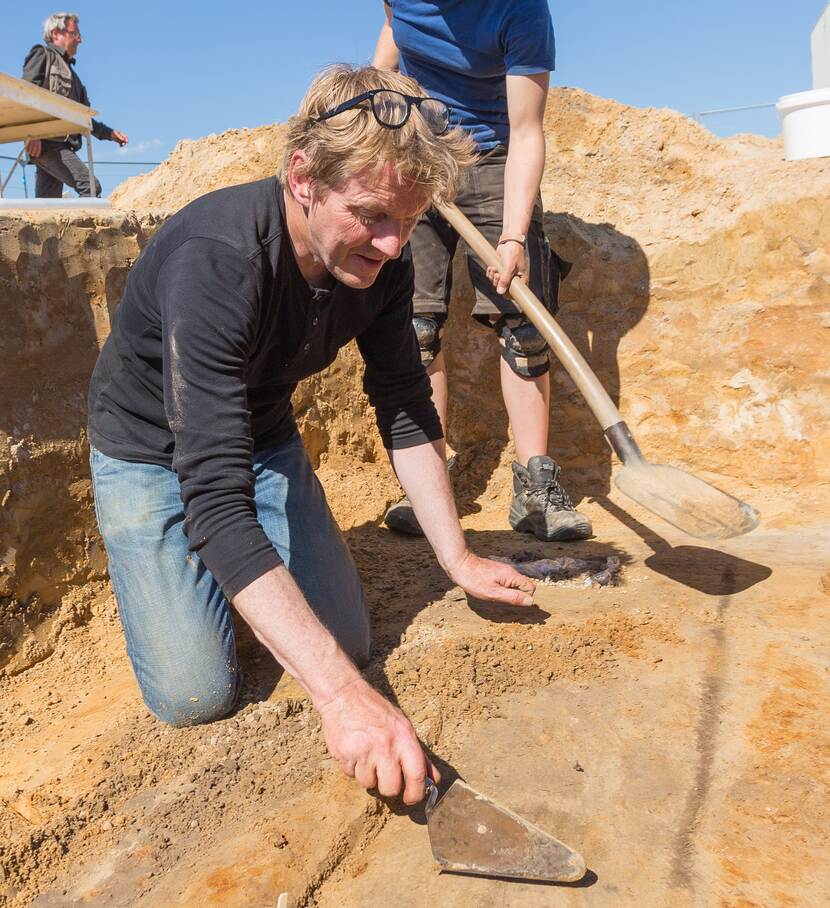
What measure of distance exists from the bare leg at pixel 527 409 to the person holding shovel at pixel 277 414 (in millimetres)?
839

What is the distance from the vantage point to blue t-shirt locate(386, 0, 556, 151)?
2.65 metres

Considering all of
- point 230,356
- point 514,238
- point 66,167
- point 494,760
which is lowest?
point 494,760

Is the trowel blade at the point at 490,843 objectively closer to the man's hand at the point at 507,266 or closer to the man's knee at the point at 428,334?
the man's hand at the point at 507,266

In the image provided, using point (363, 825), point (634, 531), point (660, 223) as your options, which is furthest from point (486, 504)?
point (363, 825)

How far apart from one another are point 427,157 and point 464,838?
1211mm

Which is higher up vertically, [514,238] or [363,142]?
[363,142]

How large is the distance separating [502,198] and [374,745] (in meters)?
2.07

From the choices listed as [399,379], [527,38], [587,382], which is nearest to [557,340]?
[587,382]

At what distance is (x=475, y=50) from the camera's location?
9.03ft

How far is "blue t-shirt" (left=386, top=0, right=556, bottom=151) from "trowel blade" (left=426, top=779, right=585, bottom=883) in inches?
72.7

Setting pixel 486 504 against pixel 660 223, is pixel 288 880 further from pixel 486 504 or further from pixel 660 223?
pixel 660 223

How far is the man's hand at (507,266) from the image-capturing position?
2668mm

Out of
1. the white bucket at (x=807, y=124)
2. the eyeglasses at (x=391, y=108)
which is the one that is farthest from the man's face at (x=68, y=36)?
the eyeglasses at (x=391, y=108)

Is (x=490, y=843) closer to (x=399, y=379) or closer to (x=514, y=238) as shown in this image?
(x=399, y=379)
